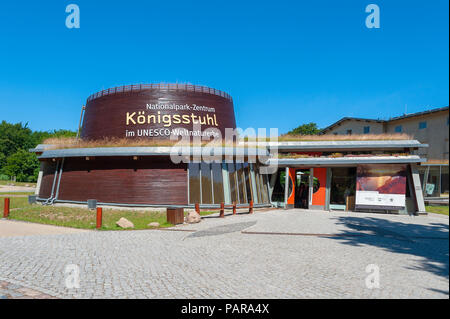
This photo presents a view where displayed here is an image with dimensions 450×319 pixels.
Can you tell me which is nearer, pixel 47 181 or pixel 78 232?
pixel 78 232

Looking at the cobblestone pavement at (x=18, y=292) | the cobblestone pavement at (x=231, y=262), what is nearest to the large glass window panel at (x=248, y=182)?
the cobblestone pavement at (x=231, y=262)

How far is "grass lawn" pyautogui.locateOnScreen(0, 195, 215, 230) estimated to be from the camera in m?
14.3

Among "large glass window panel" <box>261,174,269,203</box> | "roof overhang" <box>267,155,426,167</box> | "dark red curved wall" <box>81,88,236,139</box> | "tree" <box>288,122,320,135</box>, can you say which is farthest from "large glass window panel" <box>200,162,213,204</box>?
"tree" <box>288,122,320,135</box>

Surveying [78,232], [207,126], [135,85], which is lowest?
[78,232]

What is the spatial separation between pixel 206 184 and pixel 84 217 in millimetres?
7460

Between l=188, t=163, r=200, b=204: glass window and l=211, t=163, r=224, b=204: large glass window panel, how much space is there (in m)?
1.08

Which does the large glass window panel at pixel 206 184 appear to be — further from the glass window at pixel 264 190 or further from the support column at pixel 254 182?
the glass window at pixel 264 190

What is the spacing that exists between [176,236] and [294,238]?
14.3ft

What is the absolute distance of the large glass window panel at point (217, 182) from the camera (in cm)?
2006

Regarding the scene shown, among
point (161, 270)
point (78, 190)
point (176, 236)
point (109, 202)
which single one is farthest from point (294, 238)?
point (78, 190)

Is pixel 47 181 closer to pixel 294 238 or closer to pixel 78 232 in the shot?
pixel 78 232

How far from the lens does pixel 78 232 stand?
12.3 metres
